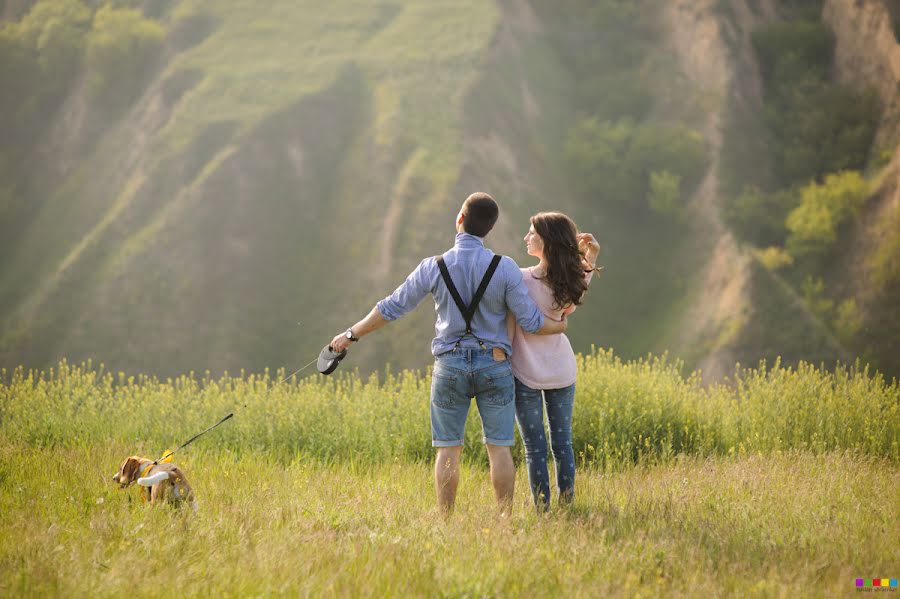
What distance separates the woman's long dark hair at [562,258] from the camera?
6.86 m

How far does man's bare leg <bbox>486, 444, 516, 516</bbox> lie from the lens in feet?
22.0

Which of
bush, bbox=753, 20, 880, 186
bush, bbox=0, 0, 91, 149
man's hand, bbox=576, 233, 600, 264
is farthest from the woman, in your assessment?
bush, bbox=0, 0, 91, 149

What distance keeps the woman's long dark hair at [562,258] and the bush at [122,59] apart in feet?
160

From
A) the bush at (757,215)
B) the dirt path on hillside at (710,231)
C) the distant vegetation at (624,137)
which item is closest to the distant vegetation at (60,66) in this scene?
the distant vegetation at (624,137)

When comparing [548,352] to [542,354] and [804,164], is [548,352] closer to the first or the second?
[542,354]

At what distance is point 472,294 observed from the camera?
21.9ft

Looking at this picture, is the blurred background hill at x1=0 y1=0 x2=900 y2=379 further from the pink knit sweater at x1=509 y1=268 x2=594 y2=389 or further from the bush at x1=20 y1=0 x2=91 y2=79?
the pink knit sweater at x1=509 y1=268 x2=594 y2=389

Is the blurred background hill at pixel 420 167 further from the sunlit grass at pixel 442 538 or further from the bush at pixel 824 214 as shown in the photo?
the sunlit grass at pixel 442 538

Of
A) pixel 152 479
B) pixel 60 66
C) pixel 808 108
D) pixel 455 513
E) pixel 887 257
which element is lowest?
pixel 455 513

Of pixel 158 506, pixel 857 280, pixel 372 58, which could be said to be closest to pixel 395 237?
pixel 372 58

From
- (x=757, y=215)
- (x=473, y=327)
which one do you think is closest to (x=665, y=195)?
(x=757, y=215)

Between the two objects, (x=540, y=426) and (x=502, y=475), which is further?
(x=540, y=426)

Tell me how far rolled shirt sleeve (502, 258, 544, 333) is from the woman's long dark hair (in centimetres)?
31

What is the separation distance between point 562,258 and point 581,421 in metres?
5.38
